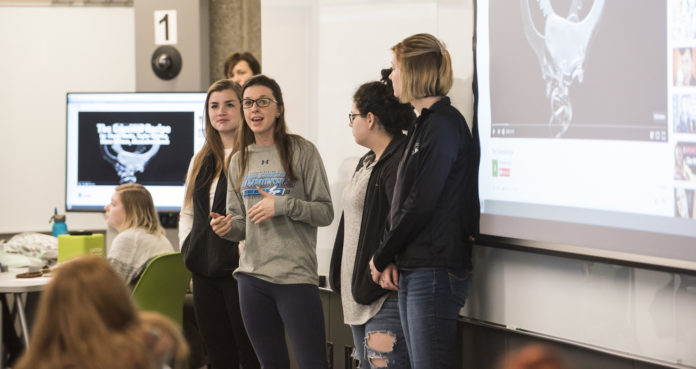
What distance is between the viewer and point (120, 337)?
1.15 meters

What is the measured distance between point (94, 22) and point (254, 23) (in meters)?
1.23

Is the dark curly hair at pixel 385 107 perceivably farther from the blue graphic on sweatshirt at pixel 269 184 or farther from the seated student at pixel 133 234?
the seated student at pixel 133 234

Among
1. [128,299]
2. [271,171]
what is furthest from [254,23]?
[128,299]

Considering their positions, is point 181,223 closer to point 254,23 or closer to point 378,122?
point 378,122

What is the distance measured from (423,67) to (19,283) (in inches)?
87.2

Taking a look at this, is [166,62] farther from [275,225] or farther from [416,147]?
[416,147]

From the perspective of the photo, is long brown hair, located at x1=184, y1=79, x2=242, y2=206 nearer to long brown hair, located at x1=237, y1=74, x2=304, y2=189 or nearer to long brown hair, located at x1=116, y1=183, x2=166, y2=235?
long brown hair, located at x1=237, y1=74, x2=304, y2=189

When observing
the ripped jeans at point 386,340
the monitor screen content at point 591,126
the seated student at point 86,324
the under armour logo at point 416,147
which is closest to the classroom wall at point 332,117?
the monitor screen content at point 591,126

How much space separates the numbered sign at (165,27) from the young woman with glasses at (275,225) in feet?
9.32

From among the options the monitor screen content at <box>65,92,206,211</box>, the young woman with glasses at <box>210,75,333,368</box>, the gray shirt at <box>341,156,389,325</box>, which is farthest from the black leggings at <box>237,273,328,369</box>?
the monitor screen content at <box>65,92,206,211</box>

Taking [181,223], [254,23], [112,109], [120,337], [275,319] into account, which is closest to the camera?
[120,337]

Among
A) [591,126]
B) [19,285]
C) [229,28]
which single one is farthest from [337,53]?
[229,28]

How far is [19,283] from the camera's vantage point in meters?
3.64

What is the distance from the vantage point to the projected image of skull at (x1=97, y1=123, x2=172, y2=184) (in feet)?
17.8
